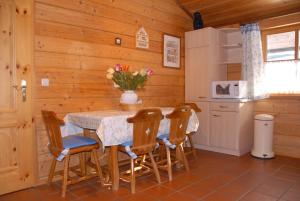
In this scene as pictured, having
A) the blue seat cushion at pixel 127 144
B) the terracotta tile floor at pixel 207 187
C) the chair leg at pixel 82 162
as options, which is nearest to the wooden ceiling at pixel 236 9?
the terracotta tile floor at pixel 207 187

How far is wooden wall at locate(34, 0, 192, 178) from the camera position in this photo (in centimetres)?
269

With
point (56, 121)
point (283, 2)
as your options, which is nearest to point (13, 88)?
point (56, 121)

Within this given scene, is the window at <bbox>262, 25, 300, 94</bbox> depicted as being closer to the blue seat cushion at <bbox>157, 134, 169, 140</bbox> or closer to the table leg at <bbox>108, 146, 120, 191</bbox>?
the blue seat cushion at <bbox>157, 134, 169, 140</bbox>

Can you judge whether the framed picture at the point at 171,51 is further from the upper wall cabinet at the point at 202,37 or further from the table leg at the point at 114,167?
the table leg at the point at 114,167

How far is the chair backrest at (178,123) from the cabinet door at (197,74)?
1.42 meters

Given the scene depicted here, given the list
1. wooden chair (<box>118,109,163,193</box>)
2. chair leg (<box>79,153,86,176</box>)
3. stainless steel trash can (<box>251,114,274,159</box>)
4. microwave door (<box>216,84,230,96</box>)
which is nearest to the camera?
wooden chair (<box>118,109,163,193</box>)

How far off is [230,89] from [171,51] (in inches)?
46.9

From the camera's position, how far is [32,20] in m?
2.55

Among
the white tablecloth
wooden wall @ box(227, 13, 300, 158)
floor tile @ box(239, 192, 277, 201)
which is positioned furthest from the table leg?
wooden wall @ box(227, 13, 300, 158)

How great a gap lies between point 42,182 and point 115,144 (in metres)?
1.01

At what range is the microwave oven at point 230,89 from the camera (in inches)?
147

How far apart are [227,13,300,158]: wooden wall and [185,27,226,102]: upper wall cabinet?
31.8 inches

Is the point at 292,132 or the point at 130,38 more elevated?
the point at 130,38

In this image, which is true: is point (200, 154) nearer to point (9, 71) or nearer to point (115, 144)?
point (115, 144)
